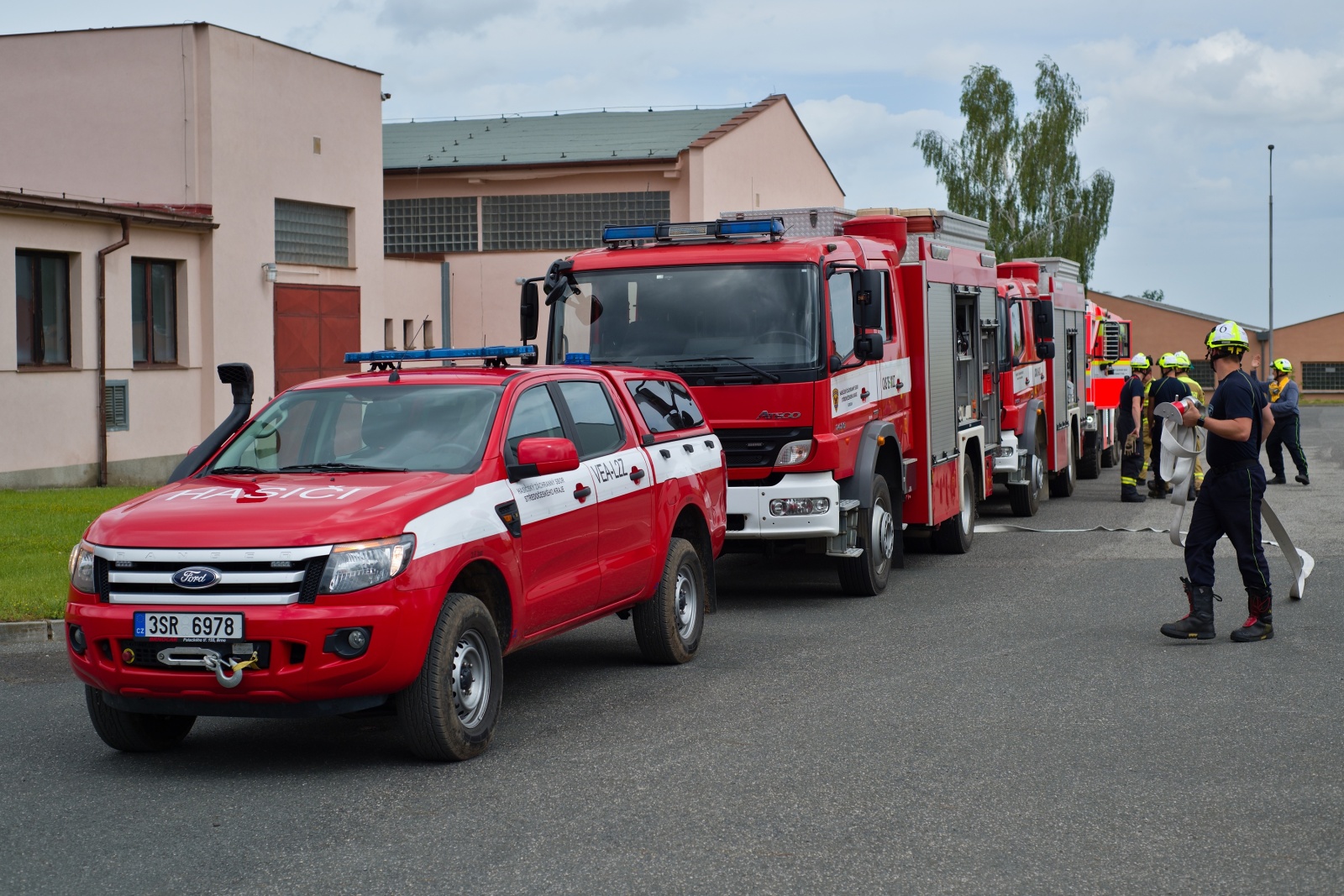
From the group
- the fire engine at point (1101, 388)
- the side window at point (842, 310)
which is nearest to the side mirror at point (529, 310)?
the side window at point (842, 310)

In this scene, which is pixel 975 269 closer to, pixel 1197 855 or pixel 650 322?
pixel 650 322

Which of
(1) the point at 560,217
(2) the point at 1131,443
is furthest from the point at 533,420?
(1) the point at 560,217

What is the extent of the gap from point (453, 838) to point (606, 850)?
0.58 metres

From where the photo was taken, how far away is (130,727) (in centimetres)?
704

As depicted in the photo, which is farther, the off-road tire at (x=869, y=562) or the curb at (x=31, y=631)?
the off-road tire at (x=869, y=562)

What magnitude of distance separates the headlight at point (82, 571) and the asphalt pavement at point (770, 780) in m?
0.82

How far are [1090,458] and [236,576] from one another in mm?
21734

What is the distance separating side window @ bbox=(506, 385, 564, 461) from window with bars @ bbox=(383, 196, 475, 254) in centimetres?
2984

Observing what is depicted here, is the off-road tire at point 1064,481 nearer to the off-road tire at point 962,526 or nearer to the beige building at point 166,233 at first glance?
the off-road tire at point 962,526

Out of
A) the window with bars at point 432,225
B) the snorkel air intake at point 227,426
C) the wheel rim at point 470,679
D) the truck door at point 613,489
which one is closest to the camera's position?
the wheel rim at point 470,679

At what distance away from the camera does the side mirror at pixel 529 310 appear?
12.4 meters

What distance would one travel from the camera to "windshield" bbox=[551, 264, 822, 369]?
1147 cm

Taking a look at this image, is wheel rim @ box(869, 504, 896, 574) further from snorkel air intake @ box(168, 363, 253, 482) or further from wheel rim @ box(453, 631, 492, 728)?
→ wheel rim @ box(453, 631, 492, 728)

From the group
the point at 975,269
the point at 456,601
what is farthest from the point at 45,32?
the point at 456,601
